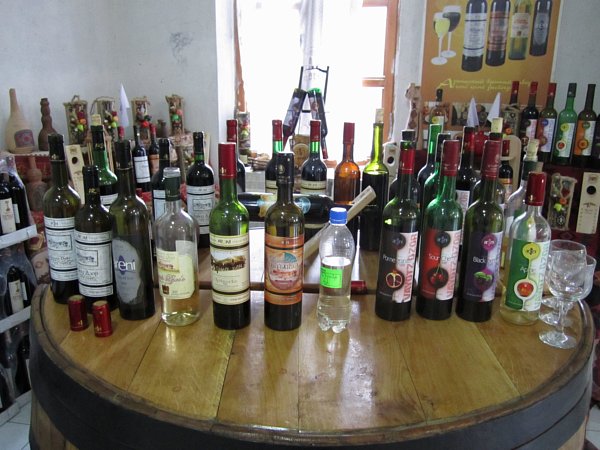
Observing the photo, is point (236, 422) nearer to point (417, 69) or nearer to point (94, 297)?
point (94, 297)

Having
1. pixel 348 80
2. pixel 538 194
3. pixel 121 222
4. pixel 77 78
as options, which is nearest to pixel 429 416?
pixel 538 194

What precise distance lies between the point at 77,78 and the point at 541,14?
3.04 meters

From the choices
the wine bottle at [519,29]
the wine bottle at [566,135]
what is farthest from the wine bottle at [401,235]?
the wine bottle at [519,29]

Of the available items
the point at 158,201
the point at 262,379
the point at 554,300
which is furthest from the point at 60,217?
the point at 554,300

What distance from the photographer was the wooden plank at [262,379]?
72cm

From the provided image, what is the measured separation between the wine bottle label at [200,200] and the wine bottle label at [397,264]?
541mm

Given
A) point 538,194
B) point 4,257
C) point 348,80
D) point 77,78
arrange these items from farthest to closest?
1. point 348,80
2. point 77,78
3. point 4,257
4. point 538,194

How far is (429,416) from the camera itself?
2.39ft

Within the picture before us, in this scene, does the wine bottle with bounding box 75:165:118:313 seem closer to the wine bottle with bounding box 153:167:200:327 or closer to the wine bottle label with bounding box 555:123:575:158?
the wine bottle with bounding box 153:167:200:327

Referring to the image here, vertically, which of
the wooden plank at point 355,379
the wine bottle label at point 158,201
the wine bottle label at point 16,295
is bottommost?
the wine bottle label at point 16,295

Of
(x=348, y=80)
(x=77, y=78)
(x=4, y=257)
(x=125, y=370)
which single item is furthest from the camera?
(x=348, y=80)

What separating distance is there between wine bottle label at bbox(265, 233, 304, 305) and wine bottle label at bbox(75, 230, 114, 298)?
34cm

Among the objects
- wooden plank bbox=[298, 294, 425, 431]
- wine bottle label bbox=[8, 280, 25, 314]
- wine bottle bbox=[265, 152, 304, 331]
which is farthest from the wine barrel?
wine bottle label bbox=[8, 280, 25, 314]

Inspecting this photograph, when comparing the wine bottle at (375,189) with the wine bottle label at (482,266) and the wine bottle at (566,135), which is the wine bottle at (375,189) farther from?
the wine bottle at (566,135)
